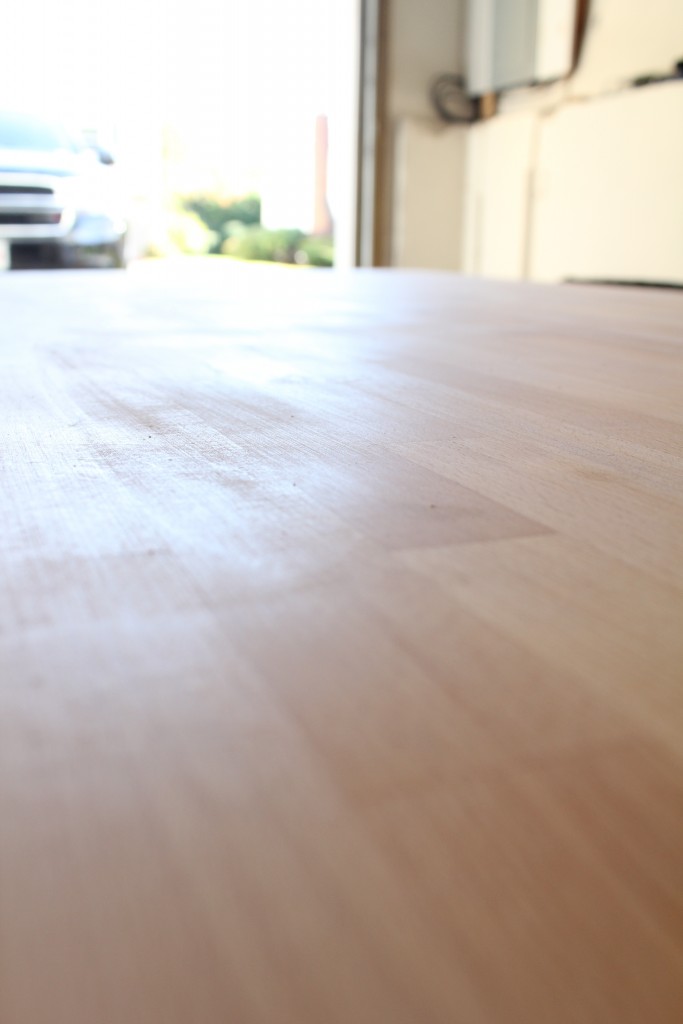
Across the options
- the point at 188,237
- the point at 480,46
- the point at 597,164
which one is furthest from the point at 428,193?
the point at 188,237

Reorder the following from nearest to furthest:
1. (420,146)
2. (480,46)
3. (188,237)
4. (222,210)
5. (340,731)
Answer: (340,731)
(480,46)
(420,146)
(188,237)
(222,210)

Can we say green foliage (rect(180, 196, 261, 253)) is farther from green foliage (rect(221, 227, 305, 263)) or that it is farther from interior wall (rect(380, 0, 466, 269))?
interior wall (rect(380, 0, 466, 269))

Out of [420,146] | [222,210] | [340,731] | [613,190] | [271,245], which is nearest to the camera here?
[340,731]

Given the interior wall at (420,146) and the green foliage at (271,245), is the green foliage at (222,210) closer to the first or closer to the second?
the green foliage at (271,245)

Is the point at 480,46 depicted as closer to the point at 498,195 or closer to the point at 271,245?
the point at 498,195

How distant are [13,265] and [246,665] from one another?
5.78 m

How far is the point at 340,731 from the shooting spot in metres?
0.26

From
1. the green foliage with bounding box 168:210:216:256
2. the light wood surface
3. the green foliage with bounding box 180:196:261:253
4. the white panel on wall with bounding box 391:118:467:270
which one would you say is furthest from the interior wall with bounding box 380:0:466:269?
the green foliage with bounding box 180:196:261:253

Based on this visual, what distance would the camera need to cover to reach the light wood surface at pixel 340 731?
190 millimetres

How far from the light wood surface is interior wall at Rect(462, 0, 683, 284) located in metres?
3.59

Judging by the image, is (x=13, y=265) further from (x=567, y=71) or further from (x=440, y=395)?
(x=440, y=395)

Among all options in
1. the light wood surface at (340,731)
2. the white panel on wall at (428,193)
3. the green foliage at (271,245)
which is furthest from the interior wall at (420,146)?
the green foliage at (271,245)

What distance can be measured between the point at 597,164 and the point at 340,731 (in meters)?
4.29

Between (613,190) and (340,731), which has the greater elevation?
(613,190)
